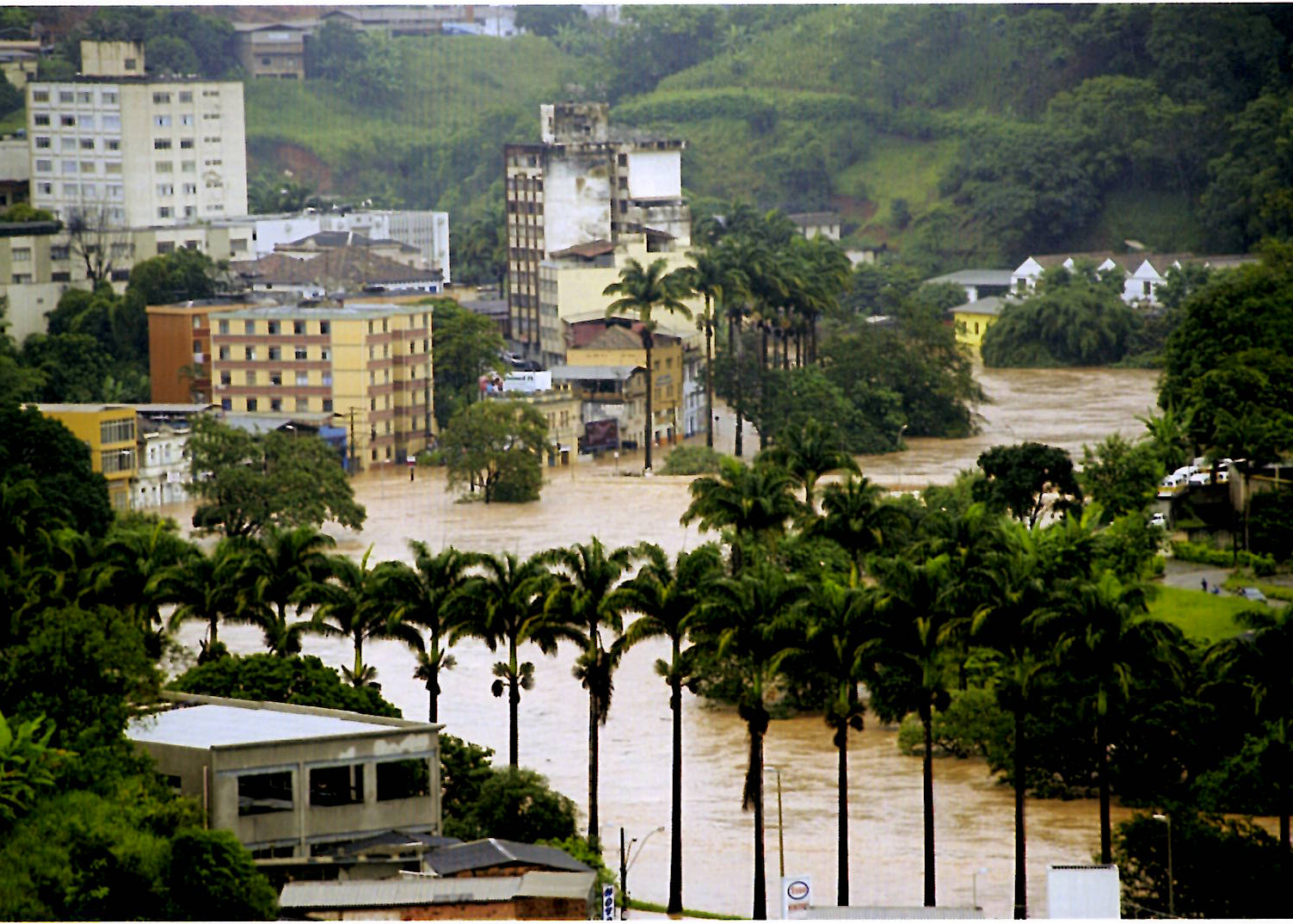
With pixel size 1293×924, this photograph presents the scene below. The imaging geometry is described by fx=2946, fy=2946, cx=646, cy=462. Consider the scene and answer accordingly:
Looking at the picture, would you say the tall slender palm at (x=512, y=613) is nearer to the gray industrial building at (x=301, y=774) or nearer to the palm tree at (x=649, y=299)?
the gray industrial building at (x=301, y=774)

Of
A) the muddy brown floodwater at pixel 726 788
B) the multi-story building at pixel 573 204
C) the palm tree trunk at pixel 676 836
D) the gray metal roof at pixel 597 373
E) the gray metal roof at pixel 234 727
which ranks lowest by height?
the muddy brown floodwater at pixel 726 788

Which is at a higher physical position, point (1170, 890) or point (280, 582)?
point (280, 582)

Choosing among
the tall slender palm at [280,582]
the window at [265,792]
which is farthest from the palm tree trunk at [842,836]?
the tall slender palm at [280,582]

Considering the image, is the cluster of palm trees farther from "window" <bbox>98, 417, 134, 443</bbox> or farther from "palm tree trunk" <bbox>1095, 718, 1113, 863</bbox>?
"palm tree trunk" <bbox>1095, 718, 1113, 863</bbox>

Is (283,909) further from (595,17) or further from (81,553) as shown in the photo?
(595,17)

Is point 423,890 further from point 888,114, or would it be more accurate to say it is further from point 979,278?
point 888,114

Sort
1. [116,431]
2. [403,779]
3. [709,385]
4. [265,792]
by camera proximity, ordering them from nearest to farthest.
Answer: [265,792], [403,779], [116,431], [709,385]

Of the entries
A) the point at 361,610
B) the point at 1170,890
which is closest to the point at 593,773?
the point at 361,610
